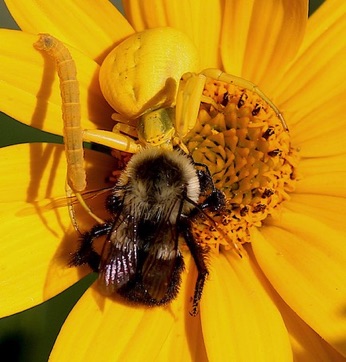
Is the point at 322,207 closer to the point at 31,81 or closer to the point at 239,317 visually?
the point at 239,317

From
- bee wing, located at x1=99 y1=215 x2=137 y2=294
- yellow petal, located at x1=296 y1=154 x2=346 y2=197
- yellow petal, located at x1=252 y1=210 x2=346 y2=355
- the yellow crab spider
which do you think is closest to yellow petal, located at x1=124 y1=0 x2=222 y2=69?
the yellow crab spider

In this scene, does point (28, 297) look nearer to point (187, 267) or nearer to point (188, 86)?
point (187, 267)

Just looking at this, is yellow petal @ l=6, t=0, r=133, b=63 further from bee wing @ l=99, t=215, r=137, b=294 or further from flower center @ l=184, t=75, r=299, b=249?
bee wing @ l=99, t=215, r=137, b=294

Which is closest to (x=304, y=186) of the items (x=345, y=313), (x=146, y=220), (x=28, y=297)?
(x=345, y=313)

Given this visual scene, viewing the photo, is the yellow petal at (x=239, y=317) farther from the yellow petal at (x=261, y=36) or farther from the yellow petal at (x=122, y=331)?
the yellow petal at (x=261, y=36)

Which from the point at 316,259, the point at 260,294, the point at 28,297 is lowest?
the point at 28,297
